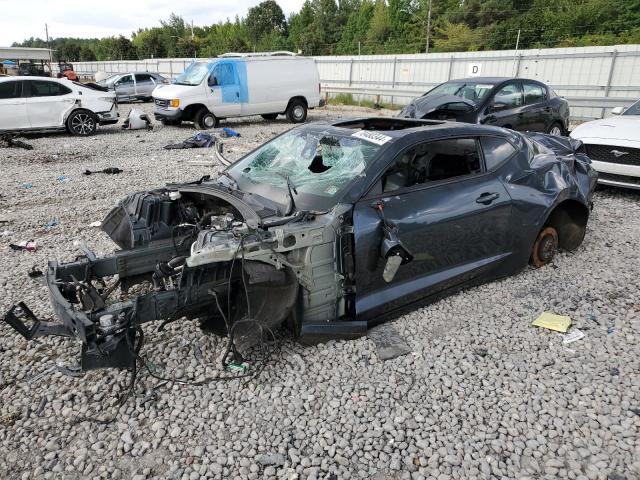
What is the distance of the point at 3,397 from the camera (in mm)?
2922

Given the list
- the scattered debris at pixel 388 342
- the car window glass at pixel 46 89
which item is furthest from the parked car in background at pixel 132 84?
the scattered debris at pixel 388 342

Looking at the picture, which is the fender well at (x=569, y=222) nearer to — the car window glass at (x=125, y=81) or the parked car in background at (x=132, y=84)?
the parked car in background at (x=132, y=84)

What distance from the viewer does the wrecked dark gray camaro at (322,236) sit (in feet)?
9.50

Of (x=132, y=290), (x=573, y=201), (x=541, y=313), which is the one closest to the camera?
(x=541, y=313)

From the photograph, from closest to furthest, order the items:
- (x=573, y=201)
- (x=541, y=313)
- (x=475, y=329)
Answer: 1. (x=475, y=329)
2. (x=541, y=313)
3. (x=573, y=201)

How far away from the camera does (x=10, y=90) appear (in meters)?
11.7

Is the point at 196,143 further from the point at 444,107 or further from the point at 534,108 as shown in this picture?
the point at 534,108

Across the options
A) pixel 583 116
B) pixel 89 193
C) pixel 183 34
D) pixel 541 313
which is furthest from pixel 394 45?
pixel 183 34

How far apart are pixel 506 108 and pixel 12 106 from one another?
1149 cm

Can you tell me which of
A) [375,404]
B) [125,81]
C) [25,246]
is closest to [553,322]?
[375,404]

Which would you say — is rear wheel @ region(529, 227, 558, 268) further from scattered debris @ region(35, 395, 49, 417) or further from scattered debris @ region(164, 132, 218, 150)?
scattered debris @ region(164, 132, 218, 150)

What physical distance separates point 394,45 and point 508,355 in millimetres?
41455

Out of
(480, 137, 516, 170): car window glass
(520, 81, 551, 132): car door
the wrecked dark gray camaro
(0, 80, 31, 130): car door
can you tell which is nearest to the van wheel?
(0, 80, 31, 130): car door

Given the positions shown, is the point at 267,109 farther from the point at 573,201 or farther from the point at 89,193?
the point at 573,201
